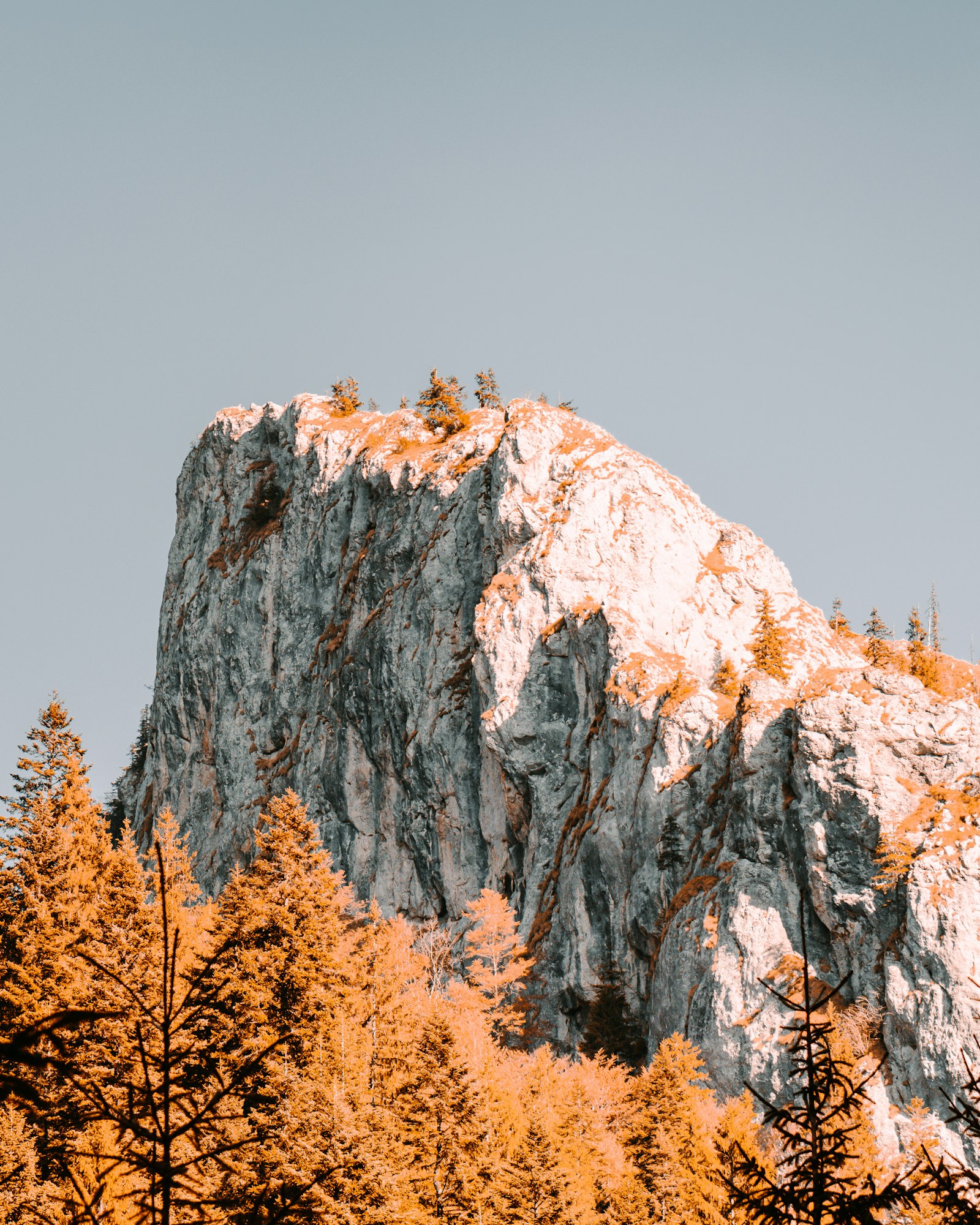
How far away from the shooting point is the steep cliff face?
156 ft

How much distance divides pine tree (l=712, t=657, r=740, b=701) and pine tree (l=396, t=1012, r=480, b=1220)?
116 feet

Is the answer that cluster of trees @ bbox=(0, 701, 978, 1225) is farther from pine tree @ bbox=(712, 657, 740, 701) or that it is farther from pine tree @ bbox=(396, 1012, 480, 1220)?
pine tree @ bbox=(712, 657, 740, 701)

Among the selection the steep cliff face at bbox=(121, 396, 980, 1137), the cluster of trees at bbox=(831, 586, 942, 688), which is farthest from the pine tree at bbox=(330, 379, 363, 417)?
the cluster of trees at bbox=(831, 586, 942, 688)

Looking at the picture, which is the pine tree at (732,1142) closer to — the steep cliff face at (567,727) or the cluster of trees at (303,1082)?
the cluster of trees at (303,1082)

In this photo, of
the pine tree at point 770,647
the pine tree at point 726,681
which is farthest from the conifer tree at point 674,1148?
the pine tree at point 726,681

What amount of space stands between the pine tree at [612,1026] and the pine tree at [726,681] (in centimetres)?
1549

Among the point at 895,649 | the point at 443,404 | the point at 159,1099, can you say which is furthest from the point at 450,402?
the point at 159,1099

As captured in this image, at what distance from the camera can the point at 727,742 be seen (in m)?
56.7

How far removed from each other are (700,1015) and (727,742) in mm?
13719

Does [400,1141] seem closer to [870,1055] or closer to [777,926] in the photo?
[870,1055]

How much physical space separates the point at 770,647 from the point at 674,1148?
108ft

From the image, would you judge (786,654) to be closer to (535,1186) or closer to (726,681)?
(726,681)

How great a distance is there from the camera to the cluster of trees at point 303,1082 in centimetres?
2216

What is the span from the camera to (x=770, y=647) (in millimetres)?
61375
